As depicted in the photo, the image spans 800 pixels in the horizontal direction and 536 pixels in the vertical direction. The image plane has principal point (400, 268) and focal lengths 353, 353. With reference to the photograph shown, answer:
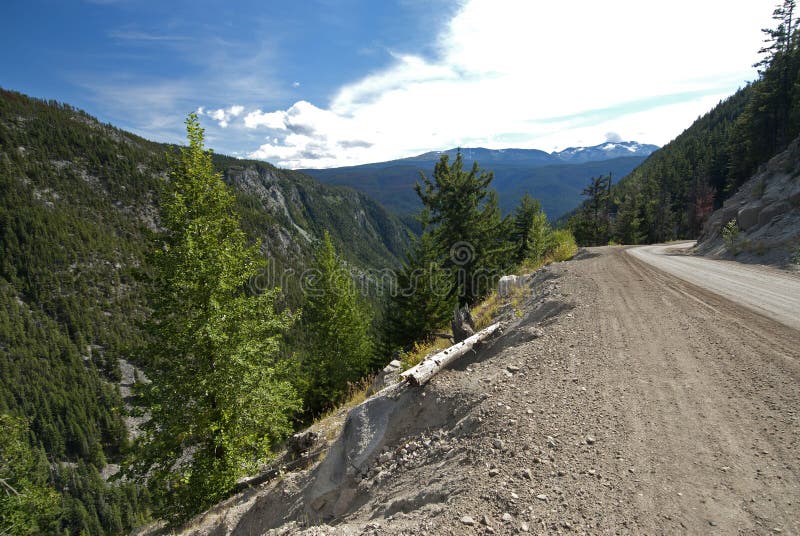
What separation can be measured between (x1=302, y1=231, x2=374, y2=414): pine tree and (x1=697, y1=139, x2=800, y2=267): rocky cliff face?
20030mm

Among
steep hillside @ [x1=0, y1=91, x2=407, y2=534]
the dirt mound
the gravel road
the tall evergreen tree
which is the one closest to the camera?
the dirt mound

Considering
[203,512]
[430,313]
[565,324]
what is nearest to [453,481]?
[565,324]

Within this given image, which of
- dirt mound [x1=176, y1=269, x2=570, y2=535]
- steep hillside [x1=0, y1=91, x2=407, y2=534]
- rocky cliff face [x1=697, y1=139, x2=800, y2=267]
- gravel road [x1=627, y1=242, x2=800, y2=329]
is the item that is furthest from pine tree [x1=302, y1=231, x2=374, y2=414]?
steep hillside [x1=0, y1=91, x2=407, y2=534]

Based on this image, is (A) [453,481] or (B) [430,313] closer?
(A) [453,481]

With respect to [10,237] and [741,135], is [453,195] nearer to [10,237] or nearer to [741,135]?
[741,135]

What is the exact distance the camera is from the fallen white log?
257 inches

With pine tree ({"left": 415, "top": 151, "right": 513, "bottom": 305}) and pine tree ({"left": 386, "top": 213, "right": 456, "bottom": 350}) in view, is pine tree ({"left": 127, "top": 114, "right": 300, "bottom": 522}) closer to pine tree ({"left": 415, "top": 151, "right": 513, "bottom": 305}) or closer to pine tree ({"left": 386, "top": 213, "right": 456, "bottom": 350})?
pine tree ({"left": 386, "top": 213, "right": 456, "bottom": 350})

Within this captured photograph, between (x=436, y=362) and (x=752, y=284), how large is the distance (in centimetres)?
1082

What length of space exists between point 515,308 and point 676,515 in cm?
753

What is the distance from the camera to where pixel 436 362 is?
7.01m

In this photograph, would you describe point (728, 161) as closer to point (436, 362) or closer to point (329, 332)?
point (329, 332)

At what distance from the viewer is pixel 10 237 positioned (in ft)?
564

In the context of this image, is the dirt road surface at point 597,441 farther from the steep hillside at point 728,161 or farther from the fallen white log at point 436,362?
the steep hillside at point 728,161

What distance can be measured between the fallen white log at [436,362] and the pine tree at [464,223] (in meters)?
12.6
